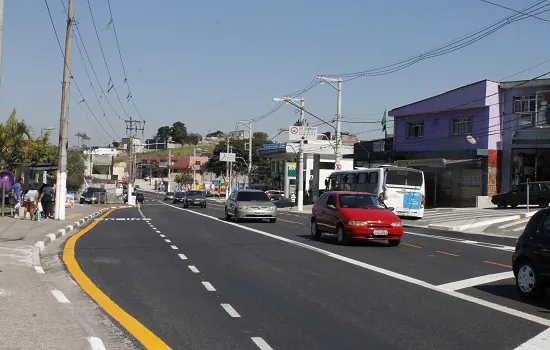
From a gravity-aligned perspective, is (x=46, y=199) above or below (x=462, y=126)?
below

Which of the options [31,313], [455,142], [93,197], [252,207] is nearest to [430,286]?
[31,313]

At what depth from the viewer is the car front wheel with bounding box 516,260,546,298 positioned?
9328 mm

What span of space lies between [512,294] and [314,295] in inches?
133

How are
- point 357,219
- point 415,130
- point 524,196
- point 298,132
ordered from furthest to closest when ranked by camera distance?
1. point 415,130
2. point 298,132
3. point 524,196
4. point 357,219

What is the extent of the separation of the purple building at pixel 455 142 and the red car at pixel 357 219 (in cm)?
2394

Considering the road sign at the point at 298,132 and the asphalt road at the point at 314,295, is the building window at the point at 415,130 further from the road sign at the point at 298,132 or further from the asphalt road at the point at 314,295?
the asphalt road at the point at 314,295

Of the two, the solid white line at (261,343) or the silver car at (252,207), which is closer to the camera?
the solid white line at (261,343)

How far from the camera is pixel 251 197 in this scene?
96.3 ft

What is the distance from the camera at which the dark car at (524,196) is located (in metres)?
35.9

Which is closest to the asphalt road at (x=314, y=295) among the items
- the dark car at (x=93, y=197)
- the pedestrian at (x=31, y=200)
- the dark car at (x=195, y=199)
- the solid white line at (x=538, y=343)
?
the solid white line at (x=538, y=343)

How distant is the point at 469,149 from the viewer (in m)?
41.8

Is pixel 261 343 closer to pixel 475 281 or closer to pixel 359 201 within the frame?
pixel 475 281

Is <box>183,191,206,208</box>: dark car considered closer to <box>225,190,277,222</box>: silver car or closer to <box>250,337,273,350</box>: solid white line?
<box>225,190,277,222</box>: silver car

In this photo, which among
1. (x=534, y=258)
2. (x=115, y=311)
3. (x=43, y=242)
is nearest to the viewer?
(x=115, y=311)
